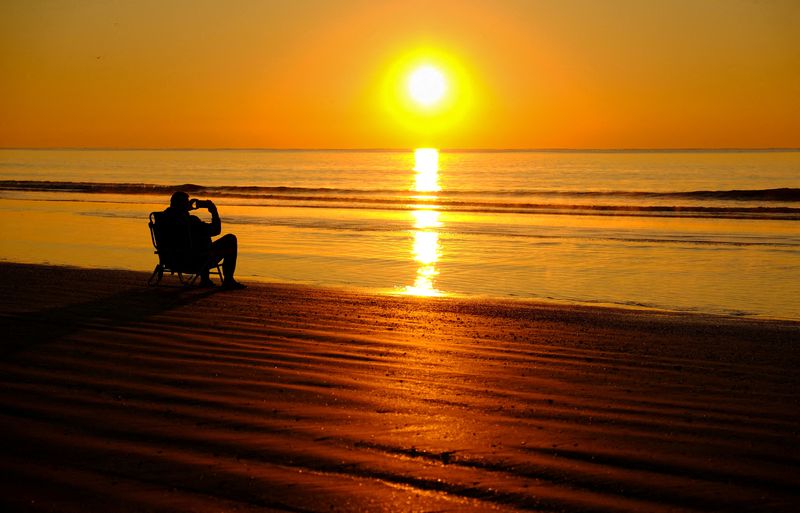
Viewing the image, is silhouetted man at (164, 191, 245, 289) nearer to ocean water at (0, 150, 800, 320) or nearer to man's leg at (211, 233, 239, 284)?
man's leg at (211, 233, 239, 284)

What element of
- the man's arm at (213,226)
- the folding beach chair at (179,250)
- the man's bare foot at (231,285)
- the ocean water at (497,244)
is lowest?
the man's bare foot at (231,285)

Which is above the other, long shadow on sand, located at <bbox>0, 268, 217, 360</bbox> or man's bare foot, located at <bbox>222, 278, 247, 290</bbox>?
man's bare foot, located at <bbox>222, 278, 247, 290</bbox>

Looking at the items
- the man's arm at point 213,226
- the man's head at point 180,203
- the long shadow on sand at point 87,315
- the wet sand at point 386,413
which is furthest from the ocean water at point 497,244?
the wet sand at point 386,413

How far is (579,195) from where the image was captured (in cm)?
4219

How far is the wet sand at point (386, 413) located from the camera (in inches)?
140

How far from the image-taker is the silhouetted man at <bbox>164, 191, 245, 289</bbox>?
10320 millimetres

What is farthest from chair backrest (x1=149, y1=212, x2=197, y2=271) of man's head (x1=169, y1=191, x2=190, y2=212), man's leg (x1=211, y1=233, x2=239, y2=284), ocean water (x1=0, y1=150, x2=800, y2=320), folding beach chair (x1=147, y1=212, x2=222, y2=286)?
ocean water (x1=0, y1=150, x2=800, y2=320)

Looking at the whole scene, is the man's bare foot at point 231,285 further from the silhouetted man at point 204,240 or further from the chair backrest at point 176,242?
the chair backrest at point 176,242

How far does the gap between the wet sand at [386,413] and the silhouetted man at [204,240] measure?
2122 mm

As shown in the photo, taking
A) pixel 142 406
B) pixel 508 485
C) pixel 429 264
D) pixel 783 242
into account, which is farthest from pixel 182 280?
pixel 783 242

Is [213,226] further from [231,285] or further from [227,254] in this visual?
[231,285]

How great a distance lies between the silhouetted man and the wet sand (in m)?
2.12

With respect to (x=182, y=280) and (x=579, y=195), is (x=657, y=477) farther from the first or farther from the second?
(x=579, y=195)

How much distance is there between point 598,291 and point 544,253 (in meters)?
4.69
